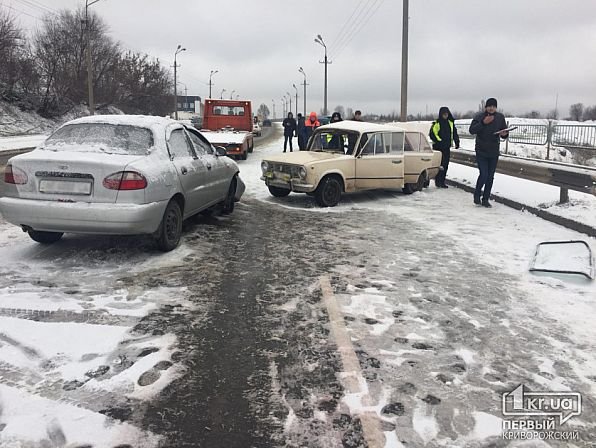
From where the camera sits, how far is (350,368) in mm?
3561

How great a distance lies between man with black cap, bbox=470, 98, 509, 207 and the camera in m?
10.0

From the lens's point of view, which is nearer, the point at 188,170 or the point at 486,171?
the point at 188,170

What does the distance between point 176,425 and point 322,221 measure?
619 cm

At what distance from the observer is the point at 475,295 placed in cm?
509

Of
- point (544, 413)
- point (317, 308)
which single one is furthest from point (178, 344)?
point (544, 413)

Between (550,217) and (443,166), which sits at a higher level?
(443,166)

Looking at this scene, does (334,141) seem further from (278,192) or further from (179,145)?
(179,145)

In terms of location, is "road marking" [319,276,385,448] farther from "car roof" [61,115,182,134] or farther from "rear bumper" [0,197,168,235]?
"car roof" [61,115,182,134]

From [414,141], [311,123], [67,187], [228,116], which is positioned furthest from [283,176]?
[228,116]

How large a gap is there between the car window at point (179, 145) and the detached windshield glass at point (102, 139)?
38 centimetres

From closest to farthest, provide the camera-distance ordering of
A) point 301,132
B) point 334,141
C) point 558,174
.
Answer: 1. point 558,174
2. point 334,141
3. point 301,132

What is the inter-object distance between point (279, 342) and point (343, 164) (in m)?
6.91

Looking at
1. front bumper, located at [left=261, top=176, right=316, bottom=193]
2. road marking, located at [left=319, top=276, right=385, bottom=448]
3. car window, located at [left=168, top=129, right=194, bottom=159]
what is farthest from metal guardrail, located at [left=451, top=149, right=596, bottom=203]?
car window, located at [left=168, top=129, right=194, bottom=159]

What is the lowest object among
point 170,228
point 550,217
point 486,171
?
point 550,217
